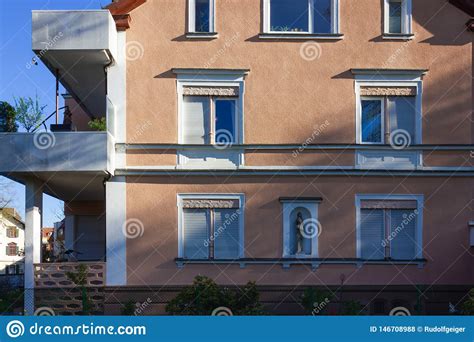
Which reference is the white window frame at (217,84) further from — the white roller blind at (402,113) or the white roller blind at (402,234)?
the white roller blind at (402,234)

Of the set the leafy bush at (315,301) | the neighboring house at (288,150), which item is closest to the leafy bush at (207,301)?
the neighboring house at (288,150)

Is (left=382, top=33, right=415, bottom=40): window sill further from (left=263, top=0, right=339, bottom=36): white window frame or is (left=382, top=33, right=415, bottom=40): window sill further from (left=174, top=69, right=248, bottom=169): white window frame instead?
(left=174, top=69, right=248, bottom=169): white window frame

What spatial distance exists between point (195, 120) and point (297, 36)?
3.52 m

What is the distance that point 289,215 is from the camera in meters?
17.2

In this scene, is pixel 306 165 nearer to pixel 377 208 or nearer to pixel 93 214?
pixel 377 208

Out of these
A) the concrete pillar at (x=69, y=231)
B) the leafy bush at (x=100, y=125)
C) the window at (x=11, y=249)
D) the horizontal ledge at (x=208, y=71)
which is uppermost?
the horizontal ledge at (x=208, y=71)

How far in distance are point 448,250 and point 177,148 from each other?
299 inches

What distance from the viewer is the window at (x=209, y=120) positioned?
56.6 feet

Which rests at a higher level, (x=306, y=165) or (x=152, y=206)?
(x=306, y=165)

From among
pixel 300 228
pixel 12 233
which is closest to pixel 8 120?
pixel 300 228

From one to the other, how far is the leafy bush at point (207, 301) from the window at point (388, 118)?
5.29m

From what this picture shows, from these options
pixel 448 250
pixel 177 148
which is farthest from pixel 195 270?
pixel 448 250

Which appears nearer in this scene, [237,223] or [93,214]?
[237,223]

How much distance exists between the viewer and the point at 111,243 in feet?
55.5
